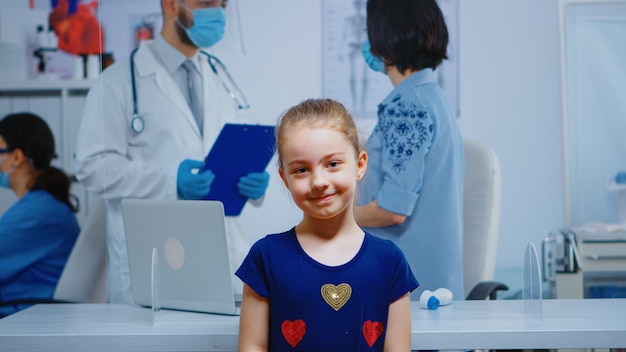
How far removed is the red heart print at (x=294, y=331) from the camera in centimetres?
166

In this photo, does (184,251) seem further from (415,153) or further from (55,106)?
(55,106)

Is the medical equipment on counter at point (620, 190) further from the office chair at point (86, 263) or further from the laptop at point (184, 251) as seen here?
the office chair at point (86, 263)

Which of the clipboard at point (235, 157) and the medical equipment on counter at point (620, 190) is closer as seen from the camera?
the clipboard at point (235, 157)

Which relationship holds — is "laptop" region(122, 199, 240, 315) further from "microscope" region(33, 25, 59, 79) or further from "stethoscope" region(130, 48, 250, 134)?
"microscope" region(33, 25, 59, 79)

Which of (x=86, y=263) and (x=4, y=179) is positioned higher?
(x=4, y=179)

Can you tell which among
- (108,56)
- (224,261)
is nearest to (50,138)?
(108,56)

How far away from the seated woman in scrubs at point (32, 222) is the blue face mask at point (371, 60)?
6.27 feet

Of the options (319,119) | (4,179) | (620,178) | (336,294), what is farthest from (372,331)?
(4,179)

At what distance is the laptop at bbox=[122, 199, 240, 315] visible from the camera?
2.15 meters

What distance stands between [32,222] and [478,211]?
2.20 meters

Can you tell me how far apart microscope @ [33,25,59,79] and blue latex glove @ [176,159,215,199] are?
6.59ft

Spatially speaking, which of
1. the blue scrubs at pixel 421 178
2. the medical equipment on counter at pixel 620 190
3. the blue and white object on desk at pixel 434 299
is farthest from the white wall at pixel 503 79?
the blue and white object on desk at pixel 434 299

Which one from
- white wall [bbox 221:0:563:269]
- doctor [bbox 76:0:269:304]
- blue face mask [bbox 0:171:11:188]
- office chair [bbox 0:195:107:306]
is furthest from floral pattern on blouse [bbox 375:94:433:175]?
blue face mask [bbox 0:171:11:188]

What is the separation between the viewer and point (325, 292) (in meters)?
1.65
